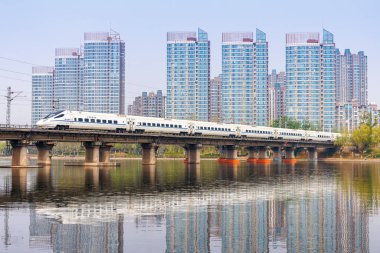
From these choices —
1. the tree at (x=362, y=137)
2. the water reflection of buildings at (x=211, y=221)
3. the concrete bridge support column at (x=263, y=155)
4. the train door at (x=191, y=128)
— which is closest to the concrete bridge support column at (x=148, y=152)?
the train door at (x=191, y=128)

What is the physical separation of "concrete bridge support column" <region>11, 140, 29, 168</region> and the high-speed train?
542cm

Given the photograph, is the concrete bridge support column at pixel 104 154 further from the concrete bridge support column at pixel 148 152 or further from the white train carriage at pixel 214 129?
the white train carriage at pixel 214 129

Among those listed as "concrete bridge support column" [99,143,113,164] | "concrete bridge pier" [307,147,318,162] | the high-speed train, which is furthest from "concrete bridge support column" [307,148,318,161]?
"concrete bridge support column" [99,143,113,164]

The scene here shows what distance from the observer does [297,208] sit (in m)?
42.1

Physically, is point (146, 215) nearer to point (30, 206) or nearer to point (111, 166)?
point (30, 206)

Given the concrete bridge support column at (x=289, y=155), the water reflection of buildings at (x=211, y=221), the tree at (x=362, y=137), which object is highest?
the tree at (x=362, y=137)

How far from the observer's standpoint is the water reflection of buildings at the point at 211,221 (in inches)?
1110

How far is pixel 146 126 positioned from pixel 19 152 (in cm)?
2820

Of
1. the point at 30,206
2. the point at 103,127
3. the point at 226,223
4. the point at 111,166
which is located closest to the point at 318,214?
the point at 226,223

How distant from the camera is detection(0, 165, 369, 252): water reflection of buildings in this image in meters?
28.2

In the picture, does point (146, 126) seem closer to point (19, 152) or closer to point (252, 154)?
point (19, 152)

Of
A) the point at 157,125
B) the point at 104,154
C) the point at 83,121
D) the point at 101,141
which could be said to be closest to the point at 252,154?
the point at 157,125

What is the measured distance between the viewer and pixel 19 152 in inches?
3730

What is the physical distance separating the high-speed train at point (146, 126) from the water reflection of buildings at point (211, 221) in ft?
144
